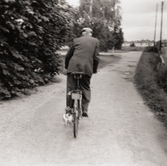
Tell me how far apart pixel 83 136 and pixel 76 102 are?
632mm

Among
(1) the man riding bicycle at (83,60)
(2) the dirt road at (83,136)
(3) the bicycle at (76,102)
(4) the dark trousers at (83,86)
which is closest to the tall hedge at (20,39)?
(2) the dirt road at (83,136)

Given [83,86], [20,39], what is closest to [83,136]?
[83,86]

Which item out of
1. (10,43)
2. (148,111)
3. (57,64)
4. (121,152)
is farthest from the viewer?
(57,64)

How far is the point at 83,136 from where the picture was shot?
5.46m

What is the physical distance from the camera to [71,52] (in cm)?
581

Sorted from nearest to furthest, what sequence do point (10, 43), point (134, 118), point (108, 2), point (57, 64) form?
A: point (134, 118), point (10, 43), point (57, 64), point (108, 2)

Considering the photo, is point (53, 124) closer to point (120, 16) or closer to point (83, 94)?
point (83, 94)

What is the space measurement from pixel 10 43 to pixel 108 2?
34534mm

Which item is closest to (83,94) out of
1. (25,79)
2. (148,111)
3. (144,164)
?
(144,164)

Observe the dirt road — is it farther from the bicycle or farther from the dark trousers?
the dark trousers

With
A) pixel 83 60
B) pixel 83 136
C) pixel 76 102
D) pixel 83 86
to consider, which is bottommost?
pixel 83 136

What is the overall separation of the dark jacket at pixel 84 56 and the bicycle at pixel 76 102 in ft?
0.48

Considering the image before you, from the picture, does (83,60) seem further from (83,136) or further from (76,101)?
(83,136)

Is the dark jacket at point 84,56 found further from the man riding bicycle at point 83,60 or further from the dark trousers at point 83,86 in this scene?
the dark trousers at point 83,86
